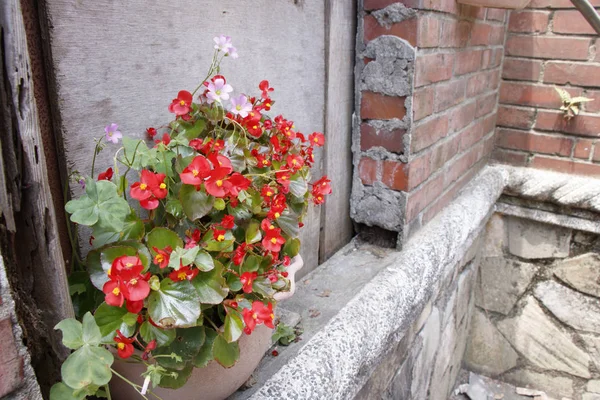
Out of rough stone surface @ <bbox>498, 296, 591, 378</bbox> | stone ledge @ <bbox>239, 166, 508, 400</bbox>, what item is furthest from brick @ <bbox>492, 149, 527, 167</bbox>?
rough stone surface @ <bbox>498, 296, 591, 378</bbox>

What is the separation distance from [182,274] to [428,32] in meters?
1.03

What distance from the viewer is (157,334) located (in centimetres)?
62

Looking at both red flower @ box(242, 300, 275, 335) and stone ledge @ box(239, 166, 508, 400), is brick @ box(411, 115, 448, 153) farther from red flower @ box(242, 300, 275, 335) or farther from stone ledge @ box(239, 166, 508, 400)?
red flower @ box(242, 300, 275, 335)

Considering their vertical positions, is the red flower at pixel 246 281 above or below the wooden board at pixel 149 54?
below

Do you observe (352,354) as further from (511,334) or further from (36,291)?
(511,334)

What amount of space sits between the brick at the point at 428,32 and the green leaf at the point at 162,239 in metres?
0.92

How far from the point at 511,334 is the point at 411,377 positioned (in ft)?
3.31

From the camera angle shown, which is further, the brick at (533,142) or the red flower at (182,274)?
the brick at (533,142)

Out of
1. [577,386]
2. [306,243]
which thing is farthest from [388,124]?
[577,386]

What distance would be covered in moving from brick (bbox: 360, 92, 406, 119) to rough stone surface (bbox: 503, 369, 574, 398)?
5.80 ft

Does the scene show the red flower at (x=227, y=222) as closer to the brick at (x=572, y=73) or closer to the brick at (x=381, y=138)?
the brick at (x=381, y=138)

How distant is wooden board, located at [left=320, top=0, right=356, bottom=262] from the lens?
1.32m

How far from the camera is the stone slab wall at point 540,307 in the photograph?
2.18 meters

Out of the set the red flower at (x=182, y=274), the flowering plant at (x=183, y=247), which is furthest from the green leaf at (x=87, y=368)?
the red flower at (x=182, y=274)
